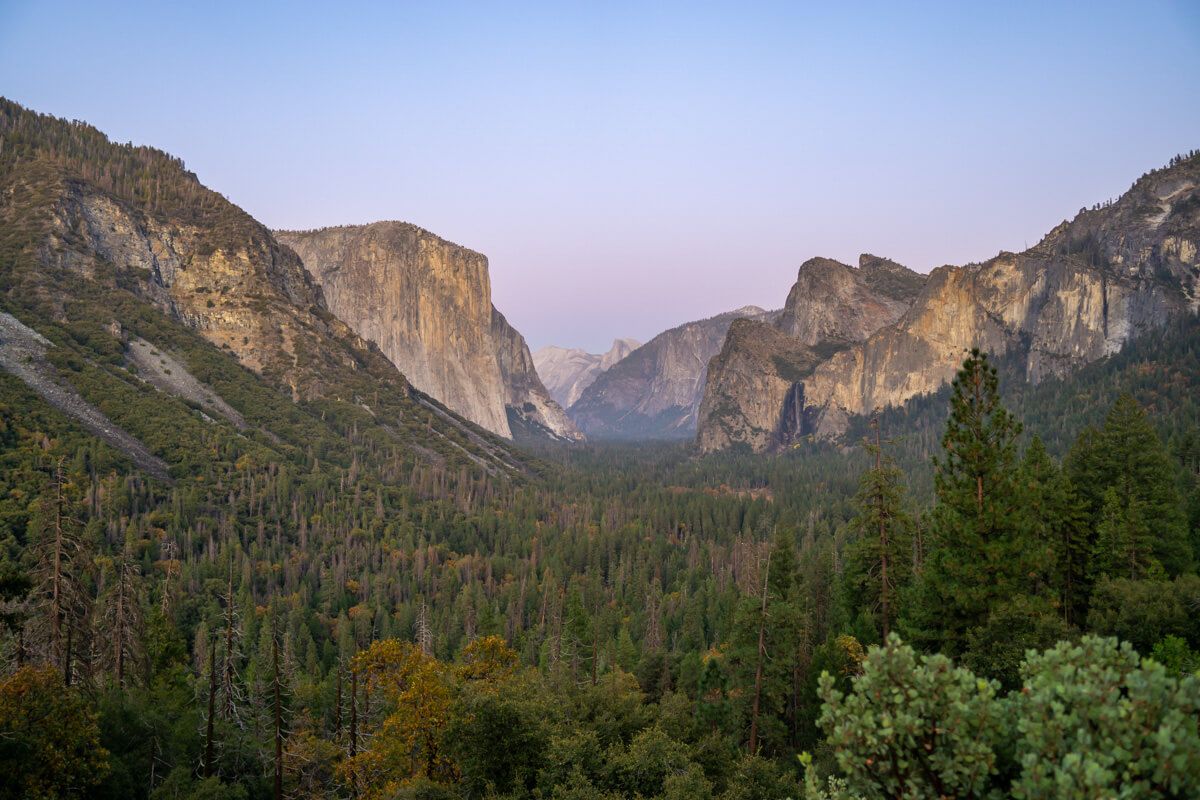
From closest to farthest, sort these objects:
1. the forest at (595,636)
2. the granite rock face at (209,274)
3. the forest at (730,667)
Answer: the forest at (730,667)
the forest at (595,636)
the granite rock face at (209,274)

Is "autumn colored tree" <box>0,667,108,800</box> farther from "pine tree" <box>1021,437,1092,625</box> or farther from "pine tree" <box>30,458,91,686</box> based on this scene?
"pine tree" <box>1021,437,1092,625</box>

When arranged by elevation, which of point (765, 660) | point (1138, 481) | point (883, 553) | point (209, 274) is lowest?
point (765, 660)

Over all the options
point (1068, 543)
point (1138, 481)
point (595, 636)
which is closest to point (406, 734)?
point (595, 636)

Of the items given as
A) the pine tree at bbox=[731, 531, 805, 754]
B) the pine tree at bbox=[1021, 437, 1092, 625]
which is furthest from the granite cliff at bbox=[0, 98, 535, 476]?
the pine tree at bbox=[1021, 437, 1092, 625]

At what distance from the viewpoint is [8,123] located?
166250mm

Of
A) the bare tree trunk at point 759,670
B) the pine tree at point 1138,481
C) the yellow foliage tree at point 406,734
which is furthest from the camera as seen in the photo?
the pine tree at point 1138,481

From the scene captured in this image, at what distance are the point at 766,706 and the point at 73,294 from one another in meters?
154

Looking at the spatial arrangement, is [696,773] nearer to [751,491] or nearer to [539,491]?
[539,491]

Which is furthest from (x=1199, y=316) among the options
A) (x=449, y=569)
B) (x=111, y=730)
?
(x=111, y=730)

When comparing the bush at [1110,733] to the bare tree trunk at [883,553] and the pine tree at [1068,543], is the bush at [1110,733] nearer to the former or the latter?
the bare tree trunk at [883,553]

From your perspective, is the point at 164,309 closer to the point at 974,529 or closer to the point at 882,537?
the point at 882,537

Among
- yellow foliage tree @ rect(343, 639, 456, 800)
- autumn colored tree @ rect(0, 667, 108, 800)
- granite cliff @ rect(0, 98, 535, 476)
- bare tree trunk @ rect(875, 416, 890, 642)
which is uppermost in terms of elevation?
granite cliff @ rect(0, 98, 535, 476)

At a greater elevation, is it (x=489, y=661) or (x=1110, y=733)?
(x=1110, y=733)

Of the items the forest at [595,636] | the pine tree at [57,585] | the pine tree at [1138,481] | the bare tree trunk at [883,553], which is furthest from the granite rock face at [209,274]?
the pine tree at [1138,481]
